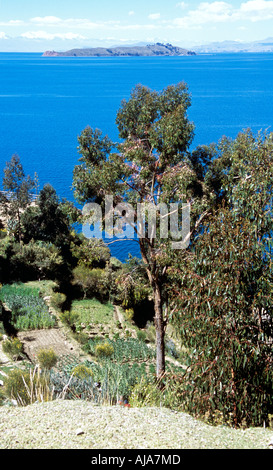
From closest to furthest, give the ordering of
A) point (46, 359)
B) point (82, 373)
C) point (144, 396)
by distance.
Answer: point (144, 396)
point (82, 373)
point (46, 359)

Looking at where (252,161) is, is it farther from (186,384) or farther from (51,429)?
(51,429)

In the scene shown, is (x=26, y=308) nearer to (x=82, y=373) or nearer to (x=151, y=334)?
(x=151, y=334)

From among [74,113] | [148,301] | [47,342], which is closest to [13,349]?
[47,342]

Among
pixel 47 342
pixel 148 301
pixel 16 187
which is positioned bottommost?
pixel 148 301

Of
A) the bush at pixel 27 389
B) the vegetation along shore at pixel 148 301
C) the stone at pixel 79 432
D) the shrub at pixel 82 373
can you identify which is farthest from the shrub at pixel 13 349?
the stone at pixel 79 432

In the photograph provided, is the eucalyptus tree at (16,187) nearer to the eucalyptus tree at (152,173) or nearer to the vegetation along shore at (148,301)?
the vegetation along shore at (148,301)

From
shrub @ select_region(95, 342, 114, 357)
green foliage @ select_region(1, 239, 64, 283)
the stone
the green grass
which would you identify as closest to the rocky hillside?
the stone

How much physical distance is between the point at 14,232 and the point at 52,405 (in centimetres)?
1950
